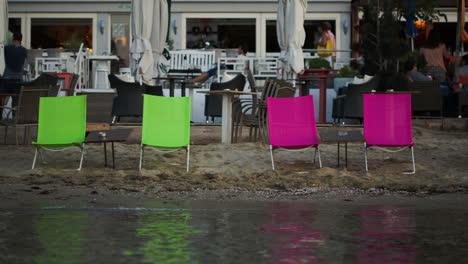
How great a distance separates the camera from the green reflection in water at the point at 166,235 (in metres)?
5.41

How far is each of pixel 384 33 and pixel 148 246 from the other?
11902 mm

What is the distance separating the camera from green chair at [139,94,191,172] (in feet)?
32.9

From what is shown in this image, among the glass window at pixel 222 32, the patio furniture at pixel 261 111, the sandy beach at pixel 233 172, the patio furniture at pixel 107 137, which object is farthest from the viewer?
the glass window at pixel 222 32

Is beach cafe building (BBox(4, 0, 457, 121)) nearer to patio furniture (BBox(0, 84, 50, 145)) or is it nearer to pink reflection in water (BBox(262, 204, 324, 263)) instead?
patio furniture (BBox(0, 84, 50, 145))

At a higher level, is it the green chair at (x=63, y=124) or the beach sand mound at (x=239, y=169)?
the green chair at (x=63, y=124)

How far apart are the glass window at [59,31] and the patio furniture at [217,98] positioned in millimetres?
10812

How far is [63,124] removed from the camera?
10.3 metres

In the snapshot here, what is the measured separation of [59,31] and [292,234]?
19973 mm

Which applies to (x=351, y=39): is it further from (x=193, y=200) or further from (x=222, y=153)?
(x=193, y=200)

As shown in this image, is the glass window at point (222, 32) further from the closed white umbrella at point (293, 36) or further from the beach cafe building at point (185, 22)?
the closed white umbrella at point (293, 36)

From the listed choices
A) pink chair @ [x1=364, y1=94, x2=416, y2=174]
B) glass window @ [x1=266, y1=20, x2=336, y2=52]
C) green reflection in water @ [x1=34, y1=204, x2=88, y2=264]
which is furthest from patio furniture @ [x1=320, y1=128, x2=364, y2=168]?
glass window @ [x1=266, y1=20, x2=336, y2=52]

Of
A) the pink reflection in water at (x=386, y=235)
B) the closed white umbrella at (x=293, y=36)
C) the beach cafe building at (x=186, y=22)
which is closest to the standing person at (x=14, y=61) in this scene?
the closed white umbrella at (x=293, y=36)

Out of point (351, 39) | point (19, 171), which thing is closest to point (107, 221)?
point (19, 171)

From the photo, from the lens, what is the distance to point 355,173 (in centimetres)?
1008
